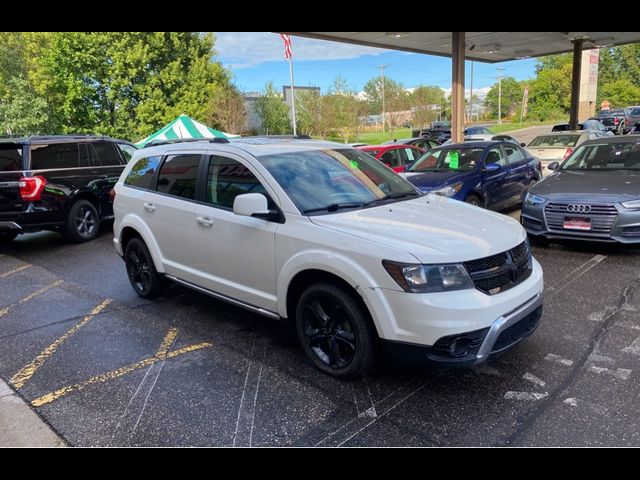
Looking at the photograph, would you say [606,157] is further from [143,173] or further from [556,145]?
[143,173]

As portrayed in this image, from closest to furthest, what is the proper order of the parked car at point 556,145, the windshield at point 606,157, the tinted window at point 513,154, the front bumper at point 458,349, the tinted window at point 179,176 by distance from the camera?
the front bumper at point 458,349
the tinted window at point 179,176
the windshield at point 606,157
the tinted window at point 513,154
the parked car at point 556,145

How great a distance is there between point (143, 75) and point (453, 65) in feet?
77.7

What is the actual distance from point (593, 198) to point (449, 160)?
335 cm

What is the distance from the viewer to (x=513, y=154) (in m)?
10.0

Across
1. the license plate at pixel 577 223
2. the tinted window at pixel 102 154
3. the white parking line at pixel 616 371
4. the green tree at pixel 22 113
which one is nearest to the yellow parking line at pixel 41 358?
the white parking line at pixel 616 371

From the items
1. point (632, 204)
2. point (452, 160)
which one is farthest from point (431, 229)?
point (452, 160)

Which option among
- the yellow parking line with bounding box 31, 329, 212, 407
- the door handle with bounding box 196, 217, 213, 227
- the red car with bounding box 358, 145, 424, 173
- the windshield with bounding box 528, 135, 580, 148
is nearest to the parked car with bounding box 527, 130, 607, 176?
the windshield with bounding box 528, 135, 580, 148

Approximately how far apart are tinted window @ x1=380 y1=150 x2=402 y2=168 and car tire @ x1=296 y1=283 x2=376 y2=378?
352 inches

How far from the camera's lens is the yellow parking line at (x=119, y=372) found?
353 cm

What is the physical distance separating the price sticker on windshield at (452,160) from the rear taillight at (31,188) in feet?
23.5

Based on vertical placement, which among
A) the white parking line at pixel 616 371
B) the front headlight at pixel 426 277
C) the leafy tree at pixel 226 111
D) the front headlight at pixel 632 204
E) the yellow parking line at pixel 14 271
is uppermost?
the leafy tree at pixel 226 111

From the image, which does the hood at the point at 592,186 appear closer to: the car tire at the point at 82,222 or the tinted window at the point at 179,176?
the tinted window at the point at 179,176

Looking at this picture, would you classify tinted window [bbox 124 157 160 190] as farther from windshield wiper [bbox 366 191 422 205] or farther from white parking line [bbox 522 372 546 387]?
white parking line [bbox 522 372 546 387]
